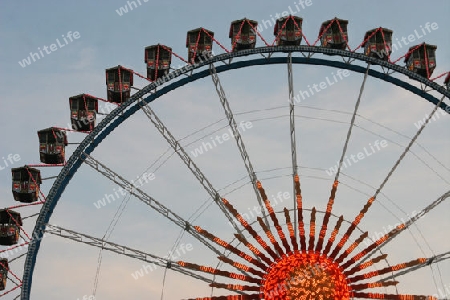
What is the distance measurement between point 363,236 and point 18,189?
54.3 feet

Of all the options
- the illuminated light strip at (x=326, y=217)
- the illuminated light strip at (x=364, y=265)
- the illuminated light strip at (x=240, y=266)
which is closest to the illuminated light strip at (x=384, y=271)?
the illuminated light strip at (x=364, y=265)

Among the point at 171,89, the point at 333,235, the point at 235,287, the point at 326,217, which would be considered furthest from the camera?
the point at 171,89

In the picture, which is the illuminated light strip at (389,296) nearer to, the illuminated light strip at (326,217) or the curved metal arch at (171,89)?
the illuminated light strip at (326,217)

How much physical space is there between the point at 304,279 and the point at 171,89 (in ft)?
34.9

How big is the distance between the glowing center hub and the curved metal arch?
9373mm

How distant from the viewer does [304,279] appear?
22.6 metres

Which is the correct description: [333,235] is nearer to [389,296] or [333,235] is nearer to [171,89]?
[389,296]

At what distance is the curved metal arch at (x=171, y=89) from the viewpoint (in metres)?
26.3

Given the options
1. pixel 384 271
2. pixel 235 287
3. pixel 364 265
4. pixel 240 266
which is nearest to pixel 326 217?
pixel 364 265

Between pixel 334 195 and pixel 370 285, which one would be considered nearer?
pixel 370 285

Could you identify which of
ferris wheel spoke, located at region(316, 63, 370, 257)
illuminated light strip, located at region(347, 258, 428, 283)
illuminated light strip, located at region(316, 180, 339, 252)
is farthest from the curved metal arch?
illuminated light strip, located at region(347, 258, 428, 283)

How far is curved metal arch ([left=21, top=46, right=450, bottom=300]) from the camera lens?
26312mm

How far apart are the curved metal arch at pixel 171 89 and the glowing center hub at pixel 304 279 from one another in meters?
9.37

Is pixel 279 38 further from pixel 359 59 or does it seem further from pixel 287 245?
pixel 287 245
